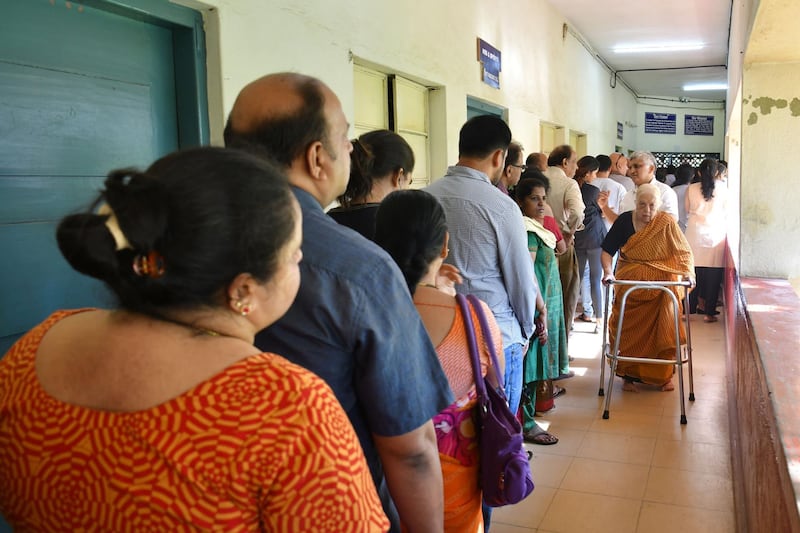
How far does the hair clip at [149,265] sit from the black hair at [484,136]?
6.07 ft

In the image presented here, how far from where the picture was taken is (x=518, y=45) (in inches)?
292

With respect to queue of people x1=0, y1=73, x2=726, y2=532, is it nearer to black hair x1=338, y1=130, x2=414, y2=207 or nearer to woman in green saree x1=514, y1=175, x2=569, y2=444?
black hair x1=338, y1=130, x2=414, y2=207

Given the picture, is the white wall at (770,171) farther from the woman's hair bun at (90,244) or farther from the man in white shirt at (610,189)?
the woman's hair bun at (90,244)

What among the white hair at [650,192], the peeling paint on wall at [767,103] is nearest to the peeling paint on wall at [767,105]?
the peeling paint on wall at [767,103]

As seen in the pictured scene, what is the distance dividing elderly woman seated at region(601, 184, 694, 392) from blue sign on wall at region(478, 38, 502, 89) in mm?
2473

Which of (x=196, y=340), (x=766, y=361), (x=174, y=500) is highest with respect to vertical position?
(x=196, y=340)

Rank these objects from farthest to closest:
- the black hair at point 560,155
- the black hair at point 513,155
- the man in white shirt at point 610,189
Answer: the man in white shirt at point 610,189 < the black hair at point 560,155 < the black hair at point 513,155

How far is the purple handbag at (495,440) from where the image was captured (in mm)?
1645

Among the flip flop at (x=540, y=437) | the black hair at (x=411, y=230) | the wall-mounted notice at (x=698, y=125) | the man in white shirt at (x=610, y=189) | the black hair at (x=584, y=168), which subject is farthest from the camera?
the wall-mounted notice at (x=698, y=125)

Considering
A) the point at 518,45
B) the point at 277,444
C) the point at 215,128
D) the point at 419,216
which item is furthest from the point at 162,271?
the point at 518,45

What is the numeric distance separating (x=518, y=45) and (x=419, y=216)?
6.36 metres

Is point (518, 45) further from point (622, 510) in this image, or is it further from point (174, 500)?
point (174, 500)

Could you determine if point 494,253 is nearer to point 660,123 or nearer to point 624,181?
point 624,181

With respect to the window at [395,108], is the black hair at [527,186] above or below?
below
